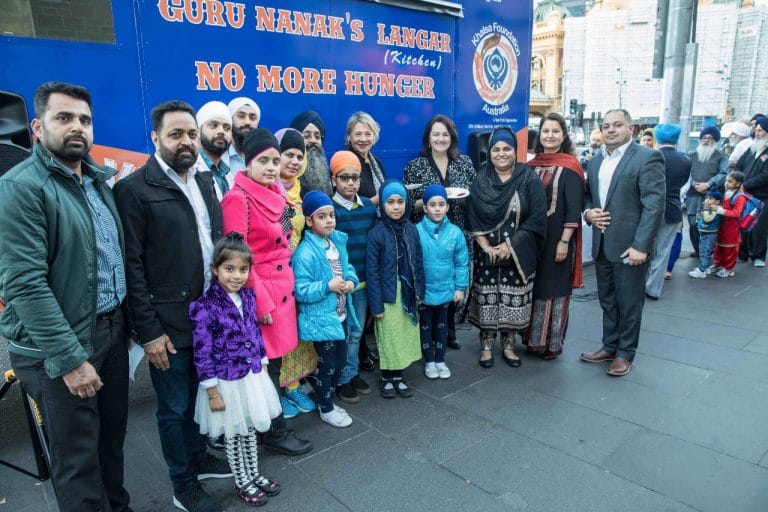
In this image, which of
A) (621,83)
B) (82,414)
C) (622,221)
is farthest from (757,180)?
(621,83)

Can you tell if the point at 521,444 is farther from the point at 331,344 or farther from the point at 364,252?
the point at 364,252

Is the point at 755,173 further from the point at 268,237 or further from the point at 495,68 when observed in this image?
the point at 268,237

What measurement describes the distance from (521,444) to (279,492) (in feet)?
4.54

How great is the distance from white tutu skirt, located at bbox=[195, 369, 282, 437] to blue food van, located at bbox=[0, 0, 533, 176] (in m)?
1.47

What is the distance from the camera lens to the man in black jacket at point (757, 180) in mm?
6824

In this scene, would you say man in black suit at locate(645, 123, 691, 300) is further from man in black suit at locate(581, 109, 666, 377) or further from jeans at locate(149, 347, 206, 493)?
jeans at locate(149, 347, 206, 493)

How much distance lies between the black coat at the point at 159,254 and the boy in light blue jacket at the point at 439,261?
1.74 metres

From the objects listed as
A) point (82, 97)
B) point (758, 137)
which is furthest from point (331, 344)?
point (758, 137)

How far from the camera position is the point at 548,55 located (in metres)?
60.0

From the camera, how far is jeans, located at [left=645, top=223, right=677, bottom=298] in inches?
230

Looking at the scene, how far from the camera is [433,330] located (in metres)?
3.86

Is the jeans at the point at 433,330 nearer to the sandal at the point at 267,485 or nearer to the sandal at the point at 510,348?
the sandal at the point at 510,348

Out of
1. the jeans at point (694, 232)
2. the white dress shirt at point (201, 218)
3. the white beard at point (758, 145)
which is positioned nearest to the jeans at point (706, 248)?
the jeans at point (694, 232)

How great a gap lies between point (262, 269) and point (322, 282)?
39 cm
